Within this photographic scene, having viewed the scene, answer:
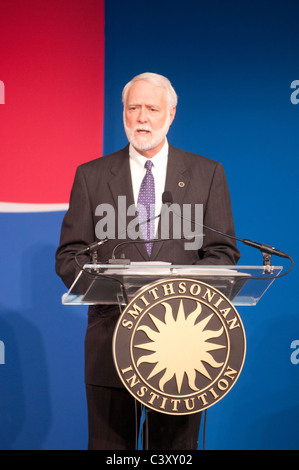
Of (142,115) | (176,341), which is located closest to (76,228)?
(142,115)

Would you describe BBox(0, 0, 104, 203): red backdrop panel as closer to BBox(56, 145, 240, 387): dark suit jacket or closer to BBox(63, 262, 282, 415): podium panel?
BBox(56, 145, 240, 387): dark suit jacket

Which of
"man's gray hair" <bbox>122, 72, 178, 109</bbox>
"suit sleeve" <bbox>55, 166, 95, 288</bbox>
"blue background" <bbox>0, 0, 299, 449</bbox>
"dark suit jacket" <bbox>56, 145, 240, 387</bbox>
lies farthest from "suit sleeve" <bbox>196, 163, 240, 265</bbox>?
"blue background" <bbox>0, 0, 299, 449</bbox>

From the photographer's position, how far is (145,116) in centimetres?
225

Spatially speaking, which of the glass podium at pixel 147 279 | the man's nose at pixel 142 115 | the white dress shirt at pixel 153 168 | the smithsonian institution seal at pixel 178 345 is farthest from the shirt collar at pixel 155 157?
the smithsonian institution seal at pixel 178 345

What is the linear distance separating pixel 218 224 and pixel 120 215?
1.17ft

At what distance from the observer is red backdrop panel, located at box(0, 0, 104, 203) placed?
3.08m

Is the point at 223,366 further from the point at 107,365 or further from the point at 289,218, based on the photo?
the point at 289,218

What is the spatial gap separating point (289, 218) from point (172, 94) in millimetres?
1162

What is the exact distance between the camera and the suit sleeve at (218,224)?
2104 millimetres

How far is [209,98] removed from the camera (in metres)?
3.17

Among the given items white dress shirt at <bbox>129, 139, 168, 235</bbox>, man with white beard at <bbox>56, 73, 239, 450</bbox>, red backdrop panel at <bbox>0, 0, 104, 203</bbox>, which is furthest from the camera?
red backdrop panel at <bbox>0, 0, 104, 203</bbox>

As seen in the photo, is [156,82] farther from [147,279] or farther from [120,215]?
[147,279]

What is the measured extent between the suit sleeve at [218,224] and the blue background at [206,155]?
915 millimetres
